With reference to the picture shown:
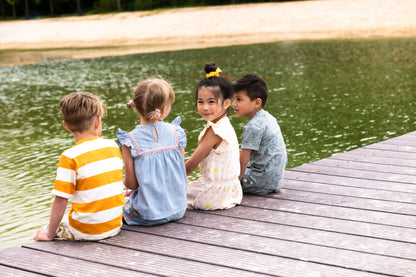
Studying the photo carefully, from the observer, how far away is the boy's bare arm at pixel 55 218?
114 inches

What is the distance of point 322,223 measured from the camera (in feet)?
10.5

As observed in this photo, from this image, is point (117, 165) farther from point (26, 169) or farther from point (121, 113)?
point (121, 113)

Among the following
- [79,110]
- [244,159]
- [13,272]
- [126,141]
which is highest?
[79,110]

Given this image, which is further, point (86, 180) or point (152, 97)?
point (152, 97)

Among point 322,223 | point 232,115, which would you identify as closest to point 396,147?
point 322,223

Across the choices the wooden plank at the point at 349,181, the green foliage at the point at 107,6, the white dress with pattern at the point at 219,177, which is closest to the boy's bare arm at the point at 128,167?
the white dress with pattern at the point at 219,177

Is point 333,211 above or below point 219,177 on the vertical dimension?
below

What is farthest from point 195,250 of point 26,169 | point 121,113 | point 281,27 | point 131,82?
point 281,27

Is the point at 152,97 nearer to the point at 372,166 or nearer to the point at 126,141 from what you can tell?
the point at 126,141

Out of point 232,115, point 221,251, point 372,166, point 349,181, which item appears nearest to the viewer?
point 221,251

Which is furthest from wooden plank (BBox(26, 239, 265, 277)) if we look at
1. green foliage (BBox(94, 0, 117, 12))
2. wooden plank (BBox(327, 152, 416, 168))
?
green foliage (BBox(94, 0, 117, 12))

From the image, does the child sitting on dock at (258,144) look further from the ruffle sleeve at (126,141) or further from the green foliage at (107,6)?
the green foliage at (107,6)

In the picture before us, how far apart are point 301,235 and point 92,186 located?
1264 mm

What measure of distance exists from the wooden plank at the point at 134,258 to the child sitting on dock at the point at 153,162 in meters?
0.22
